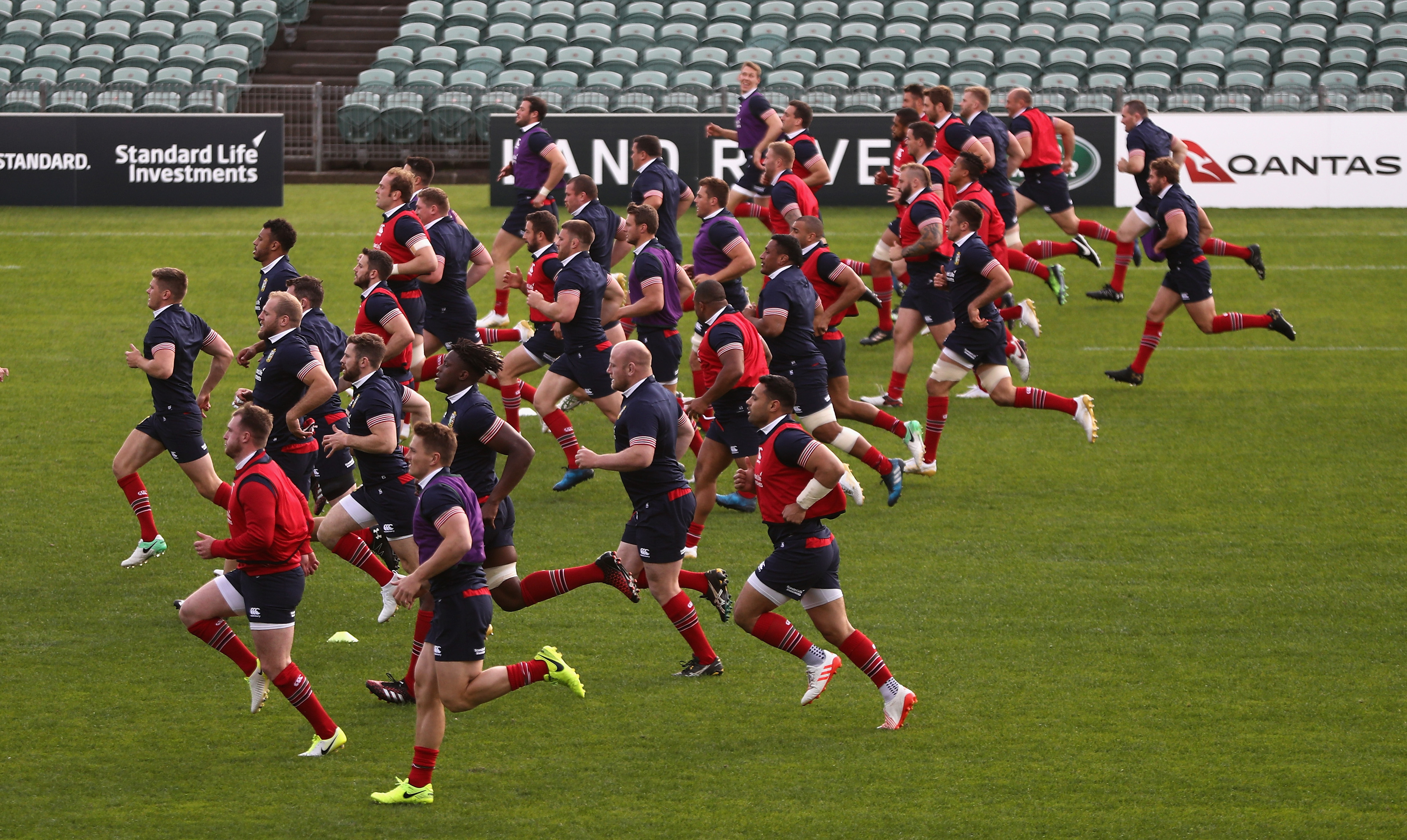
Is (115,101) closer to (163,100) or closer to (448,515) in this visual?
(163,100)

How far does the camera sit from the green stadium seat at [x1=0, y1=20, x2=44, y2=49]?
29.3 m

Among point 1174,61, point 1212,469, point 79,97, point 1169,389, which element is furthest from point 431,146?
Result: point 1212,469

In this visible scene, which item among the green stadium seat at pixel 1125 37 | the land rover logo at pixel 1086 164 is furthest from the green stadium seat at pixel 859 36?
the land rover logo at pixel 1086 164

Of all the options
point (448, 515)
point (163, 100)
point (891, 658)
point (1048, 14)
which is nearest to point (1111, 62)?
point (1048, 14)

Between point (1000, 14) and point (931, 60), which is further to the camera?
point (1000, 14)

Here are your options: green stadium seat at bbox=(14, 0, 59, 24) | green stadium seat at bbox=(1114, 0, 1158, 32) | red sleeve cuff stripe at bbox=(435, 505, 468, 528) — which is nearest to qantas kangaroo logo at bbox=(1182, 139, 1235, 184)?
green stadium seat at bbox=(1114, 0, 1158, 32)

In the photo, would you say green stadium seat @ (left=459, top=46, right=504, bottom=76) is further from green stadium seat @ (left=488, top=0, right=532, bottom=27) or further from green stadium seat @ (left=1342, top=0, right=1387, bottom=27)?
green stadium seat @ (left=1342, top=0, right=1387, bottom=27)

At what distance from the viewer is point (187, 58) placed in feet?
94.2

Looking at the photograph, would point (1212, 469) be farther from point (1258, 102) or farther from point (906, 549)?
point (1258, 102)

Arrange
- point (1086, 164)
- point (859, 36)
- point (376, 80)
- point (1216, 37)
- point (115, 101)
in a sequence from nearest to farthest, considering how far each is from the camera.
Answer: point (1086, 164) → point (115, 101) → point (376, 80) → point (1216, 37) → point (859, 36)

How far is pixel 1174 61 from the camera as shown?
27812 millimetres

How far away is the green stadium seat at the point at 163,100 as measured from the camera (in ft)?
84.7

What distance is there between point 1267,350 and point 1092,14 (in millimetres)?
14080

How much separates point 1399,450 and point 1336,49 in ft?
54.0
